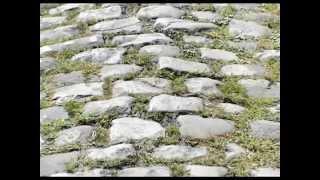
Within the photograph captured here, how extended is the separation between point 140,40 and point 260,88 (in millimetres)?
1319

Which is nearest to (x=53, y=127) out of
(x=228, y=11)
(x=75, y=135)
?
(x=75, y=135)

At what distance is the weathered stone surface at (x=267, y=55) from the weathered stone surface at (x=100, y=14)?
5.14 ft

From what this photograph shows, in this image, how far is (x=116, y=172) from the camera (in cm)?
362

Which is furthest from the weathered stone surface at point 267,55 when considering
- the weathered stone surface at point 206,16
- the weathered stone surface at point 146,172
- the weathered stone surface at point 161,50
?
the weathered stone surface at point 146,172

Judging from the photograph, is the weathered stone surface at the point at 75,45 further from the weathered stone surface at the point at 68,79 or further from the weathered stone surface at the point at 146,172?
the weathered stone surface at the point at 146,172

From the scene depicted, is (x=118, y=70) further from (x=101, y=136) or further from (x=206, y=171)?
(x=206, y=171)

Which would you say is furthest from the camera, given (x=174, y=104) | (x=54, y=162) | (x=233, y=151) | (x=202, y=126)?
(x=174, y=104)

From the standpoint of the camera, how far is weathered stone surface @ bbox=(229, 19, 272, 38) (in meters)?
6.09

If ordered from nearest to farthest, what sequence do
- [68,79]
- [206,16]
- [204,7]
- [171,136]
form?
[171,136] < [68,79] < [206,16] < [204,7]

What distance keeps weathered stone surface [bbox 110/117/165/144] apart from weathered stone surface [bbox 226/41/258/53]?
1.76 metres

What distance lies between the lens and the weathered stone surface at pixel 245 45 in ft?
18.9

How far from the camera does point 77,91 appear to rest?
16.0 ft
